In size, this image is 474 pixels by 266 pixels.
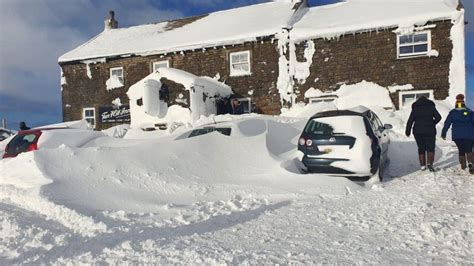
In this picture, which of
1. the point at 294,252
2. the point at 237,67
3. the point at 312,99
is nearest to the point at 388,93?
the point at 312,99

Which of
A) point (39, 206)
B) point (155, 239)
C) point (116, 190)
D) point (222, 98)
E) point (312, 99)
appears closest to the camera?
point (155, 239)

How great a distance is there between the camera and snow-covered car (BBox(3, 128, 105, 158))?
10.3 metres

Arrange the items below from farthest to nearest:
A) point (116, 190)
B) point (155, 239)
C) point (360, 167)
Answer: point (360, 167)
point (116, 190)
point (155, 239)

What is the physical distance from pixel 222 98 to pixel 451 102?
10.0 m

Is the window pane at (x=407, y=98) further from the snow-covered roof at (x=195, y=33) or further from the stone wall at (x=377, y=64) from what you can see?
the snow-covered roof at (x=195, y=33)

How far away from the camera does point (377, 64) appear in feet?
55.2

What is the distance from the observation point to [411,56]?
16234 millimetres

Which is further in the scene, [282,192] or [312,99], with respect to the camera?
[312,99]

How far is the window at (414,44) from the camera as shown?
16.0m

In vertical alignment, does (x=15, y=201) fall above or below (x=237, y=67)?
below

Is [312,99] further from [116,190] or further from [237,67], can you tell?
[116,190]

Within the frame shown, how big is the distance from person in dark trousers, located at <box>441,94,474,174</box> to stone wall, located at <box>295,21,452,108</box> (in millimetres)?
8127

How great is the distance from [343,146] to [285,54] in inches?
447

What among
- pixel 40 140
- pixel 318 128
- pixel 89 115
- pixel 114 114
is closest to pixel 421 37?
pixel 318 128
